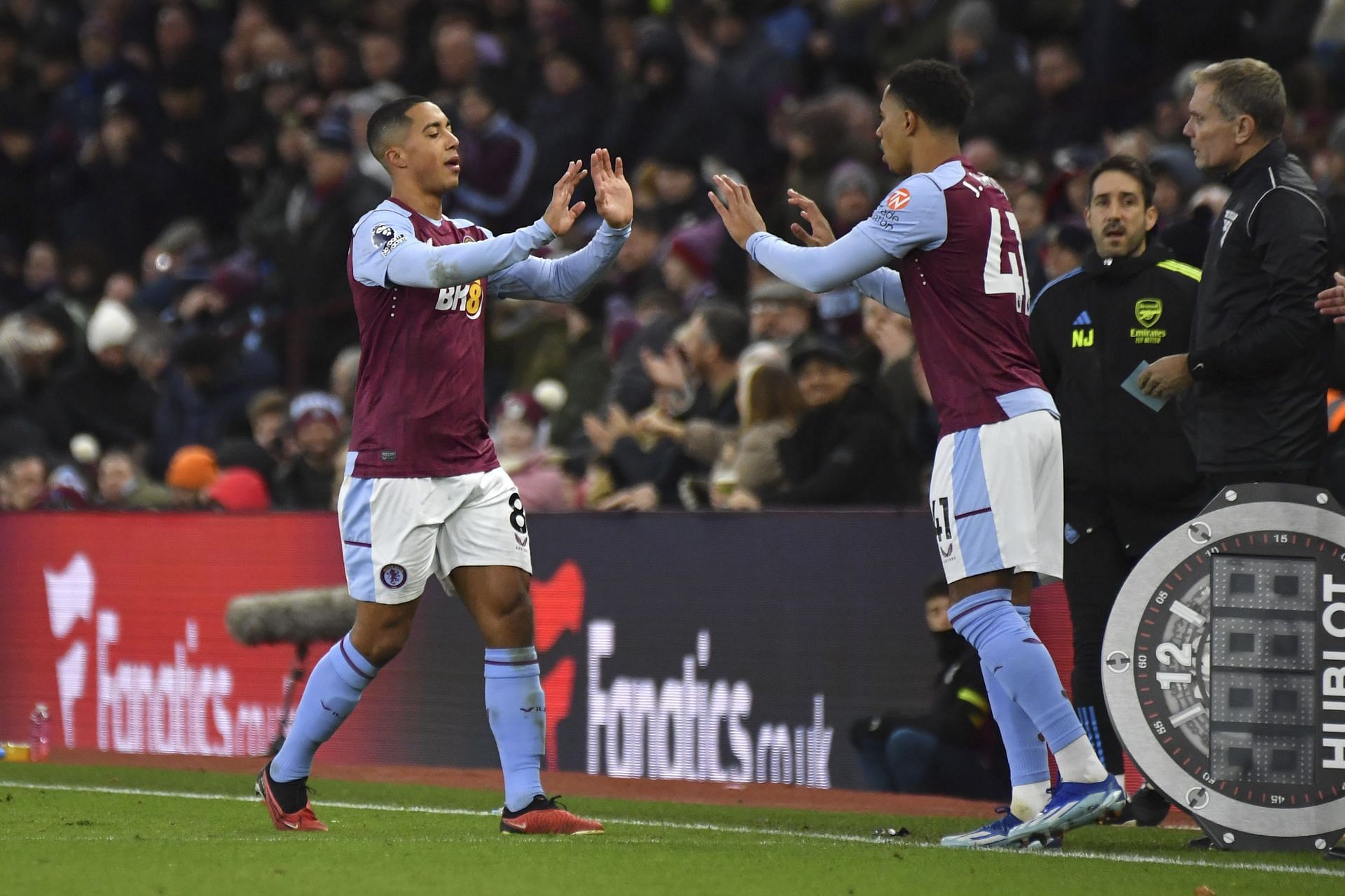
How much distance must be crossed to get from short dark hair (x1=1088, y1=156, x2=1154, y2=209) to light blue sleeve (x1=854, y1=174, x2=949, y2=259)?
1458mm

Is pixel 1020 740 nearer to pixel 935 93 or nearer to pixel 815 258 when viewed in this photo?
pixel 815 258

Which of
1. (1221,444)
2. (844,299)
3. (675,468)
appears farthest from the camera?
(844,299)

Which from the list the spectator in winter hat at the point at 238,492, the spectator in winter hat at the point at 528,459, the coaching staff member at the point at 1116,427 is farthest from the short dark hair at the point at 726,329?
the coaching staff member at the point at 1116,427

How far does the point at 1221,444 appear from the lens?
634 centimetres

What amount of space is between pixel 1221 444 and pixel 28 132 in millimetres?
14885

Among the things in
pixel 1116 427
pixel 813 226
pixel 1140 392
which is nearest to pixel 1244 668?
pixel 1140 392

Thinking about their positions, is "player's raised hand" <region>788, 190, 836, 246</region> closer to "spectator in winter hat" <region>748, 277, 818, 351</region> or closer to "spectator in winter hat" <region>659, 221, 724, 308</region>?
"spectator in winter hat" <region>748, 277, 818, 351</region>

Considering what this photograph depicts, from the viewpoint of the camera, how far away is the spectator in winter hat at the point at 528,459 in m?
11.0

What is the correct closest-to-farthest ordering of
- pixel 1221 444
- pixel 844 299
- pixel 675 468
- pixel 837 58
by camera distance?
pixel 1221 444 → pixel 675 468 → pixel 844 299 → pixel 837 58

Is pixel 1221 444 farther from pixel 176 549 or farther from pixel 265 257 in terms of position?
pixel 265 257

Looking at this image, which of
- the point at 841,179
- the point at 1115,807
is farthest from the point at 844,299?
the point at 1115,807

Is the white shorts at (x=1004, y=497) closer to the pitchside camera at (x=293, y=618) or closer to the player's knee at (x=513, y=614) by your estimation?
the player's knee at (x=513, y=614)

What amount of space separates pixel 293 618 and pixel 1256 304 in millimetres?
5356

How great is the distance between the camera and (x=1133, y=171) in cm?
726
